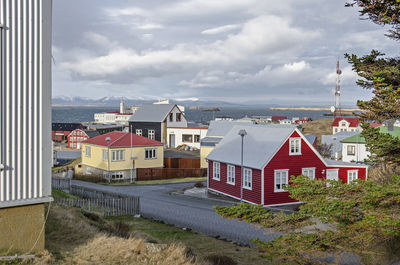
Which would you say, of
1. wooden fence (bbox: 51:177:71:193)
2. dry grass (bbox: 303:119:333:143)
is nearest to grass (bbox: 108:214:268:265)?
wooden fence (bbox: 51:177:71:193)

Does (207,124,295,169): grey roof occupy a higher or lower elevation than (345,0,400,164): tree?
lower

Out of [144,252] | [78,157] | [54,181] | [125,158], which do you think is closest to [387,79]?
[144,252]

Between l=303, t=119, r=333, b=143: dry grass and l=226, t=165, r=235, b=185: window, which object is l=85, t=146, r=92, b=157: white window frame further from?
l=303, t=119, r=333, b=143: dry grass

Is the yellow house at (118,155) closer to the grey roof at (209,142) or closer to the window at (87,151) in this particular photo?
the window at (87,151)

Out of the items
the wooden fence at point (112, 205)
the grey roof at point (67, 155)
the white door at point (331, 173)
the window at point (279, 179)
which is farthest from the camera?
the grey roof at point (67, 155)

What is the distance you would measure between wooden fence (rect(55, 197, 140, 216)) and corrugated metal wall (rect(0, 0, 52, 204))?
12831mm

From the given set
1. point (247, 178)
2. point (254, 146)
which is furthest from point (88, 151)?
point (247, 178)

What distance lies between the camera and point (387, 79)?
1064cm

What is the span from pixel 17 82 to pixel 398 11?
374 inches

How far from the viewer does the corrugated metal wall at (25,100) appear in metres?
9.98

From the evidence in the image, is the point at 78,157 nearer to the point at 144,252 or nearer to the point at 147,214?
the point at 147,214

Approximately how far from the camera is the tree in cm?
1015

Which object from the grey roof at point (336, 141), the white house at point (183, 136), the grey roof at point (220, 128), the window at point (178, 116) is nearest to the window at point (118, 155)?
the grey roof at point (220, 128)

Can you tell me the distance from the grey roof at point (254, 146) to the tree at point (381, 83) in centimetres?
1749
